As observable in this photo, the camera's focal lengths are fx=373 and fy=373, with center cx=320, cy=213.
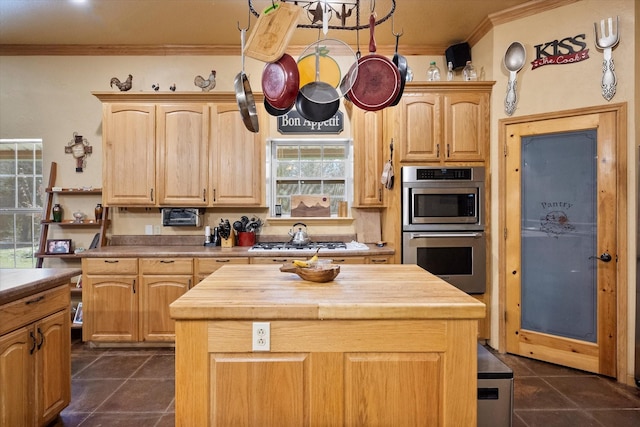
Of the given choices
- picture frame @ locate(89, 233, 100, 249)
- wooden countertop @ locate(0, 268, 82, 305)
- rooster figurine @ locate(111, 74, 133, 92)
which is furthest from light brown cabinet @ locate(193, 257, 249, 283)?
rooster figurine @ locate(111, 74, 133, 92)

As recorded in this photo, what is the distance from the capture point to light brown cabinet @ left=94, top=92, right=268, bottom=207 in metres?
3.74

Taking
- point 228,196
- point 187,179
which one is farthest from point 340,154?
point 187,179

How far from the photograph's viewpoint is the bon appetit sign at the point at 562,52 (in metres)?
3.05

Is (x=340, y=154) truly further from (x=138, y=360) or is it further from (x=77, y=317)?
(x=77, y=317)

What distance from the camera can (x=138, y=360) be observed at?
3.26m

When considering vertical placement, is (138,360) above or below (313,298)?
below

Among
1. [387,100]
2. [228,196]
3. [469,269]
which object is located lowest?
[469,269]

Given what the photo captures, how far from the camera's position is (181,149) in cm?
376

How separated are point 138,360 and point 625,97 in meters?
4.50

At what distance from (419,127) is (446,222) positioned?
947 mm

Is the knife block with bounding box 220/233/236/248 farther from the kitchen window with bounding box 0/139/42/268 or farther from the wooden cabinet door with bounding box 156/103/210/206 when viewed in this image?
the kitchen window with bounding box 0/139/42/268

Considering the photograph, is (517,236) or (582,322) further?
(517,236)

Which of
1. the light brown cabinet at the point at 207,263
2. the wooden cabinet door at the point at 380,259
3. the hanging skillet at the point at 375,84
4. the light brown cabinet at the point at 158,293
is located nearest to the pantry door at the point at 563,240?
the wooden cabinet door at the point at 380,259

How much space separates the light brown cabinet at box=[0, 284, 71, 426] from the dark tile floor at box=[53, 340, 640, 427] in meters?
0.34
